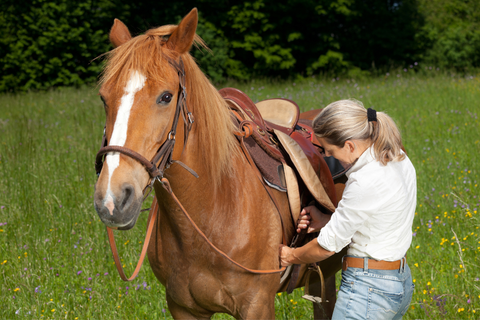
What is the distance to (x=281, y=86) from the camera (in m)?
11.0

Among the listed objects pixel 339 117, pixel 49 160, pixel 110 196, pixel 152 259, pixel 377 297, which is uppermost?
pixel 339 117

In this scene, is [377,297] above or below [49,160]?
above

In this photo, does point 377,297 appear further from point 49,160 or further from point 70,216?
point 49,160

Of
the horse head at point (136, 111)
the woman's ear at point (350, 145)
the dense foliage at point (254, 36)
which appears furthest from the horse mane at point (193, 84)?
the dense foliage at point (254, 36)

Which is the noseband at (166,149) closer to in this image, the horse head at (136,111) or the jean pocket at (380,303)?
the horse head at (136,111)

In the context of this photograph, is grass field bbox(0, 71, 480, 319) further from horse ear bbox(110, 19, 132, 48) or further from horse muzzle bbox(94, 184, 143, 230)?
horse muzzle bbox(94, 184, 143, 230)

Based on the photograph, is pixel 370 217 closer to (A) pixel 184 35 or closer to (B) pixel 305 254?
(B) pixel 305 254

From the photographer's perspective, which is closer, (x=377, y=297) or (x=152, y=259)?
(x=377, y=297)

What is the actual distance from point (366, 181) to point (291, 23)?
1721cm

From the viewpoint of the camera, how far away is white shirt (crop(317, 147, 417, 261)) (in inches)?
66.3

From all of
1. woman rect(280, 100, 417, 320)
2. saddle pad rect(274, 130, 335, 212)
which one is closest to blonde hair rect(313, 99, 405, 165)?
woman rect(280, 100, 417, 320)

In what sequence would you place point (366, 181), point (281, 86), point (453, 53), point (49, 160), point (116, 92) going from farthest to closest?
point (453, 53)
point (281, 86)
point (49, 160)
point (366, 181)
point (116, 92)

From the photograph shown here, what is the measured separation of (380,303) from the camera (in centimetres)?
175

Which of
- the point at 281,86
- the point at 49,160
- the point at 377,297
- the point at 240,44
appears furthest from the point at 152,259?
the point at 240,44
